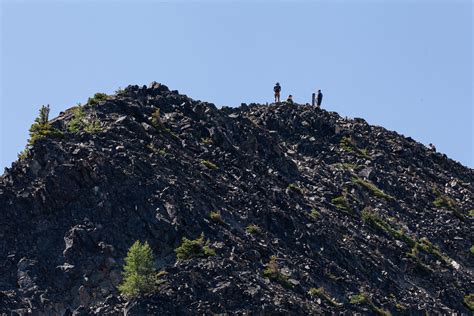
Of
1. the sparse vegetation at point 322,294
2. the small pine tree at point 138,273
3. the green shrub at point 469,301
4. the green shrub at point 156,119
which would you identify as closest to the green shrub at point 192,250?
the small pine tree at point 138,273

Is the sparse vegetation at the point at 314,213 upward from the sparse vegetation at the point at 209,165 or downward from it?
downward

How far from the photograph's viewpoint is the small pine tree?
74250 mm

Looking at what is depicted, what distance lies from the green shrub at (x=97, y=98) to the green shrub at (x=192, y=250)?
63.2 feet

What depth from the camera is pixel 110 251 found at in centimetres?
7788

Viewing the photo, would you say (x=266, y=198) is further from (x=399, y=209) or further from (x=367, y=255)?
(x=399, y=209)

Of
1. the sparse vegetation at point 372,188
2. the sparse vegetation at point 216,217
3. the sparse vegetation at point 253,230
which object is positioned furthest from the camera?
the sparse vegetation at point 372,188

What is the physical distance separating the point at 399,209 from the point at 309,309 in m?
25.4

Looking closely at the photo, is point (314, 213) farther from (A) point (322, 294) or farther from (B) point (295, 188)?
(A) point (322, 294)

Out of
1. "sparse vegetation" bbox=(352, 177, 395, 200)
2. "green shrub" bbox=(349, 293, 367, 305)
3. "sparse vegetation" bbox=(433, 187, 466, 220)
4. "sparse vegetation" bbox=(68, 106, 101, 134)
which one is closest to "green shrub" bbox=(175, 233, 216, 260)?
"green shrub" bbox=(349, 293, 367, 305)

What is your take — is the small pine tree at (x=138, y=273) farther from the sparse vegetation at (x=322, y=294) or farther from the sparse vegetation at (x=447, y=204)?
the sparse vegetation at (x=447, y=204)

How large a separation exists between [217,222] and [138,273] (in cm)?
977

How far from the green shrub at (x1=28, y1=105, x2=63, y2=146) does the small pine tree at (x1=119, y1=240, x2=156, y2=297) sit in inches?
493

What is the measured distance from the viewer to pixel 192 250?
7825 cm

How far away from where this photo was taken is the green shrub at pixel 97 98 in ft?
312
